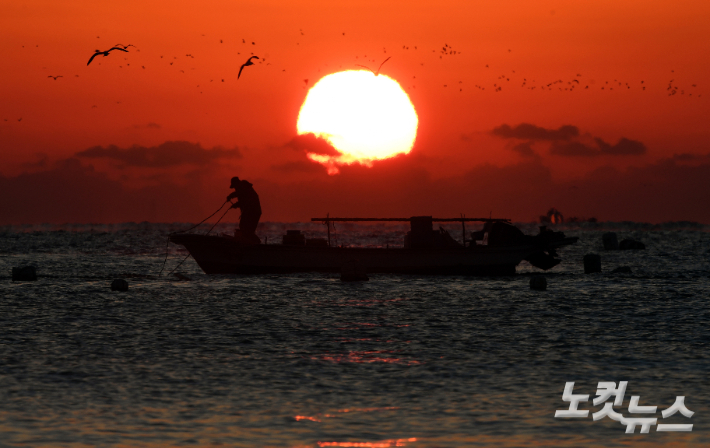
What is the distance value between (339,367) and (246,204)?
21.6 m

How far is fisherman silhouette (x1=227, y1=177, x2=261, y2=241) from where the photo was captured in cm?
3538

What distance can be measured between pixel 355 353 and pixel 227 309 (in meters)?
9.90

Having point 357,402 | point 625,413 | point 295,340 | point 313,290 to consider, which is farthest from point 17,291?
point 625,413

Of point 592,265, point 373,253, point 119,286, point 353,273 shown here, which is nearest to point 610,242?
point 592,265

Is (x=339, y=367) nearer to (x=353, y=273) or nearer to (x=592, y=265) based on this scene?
(x=353, y=273)

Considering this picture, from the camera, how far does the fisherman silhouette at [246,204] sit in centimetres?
3538

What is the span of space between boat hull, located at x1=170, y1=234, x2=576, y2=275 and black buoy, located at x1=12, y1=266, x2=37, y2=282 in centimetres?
672

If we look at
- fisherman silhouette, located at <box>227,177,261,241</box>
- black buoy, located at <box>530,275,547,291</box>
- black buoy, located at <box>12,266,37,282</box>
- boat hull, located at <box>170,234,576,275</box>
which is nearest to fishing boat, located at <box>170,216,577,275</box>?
boat hull, located at <box>170,234,576,275</box>

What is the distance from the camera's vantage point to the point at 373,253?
3866cm

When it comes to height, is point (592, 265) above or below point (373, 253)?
below

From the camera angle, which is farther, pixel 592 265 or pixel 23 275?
pixel 592 265

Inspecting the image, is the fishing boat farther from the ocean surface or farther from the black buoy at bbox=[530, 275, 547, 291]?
the ocean surface

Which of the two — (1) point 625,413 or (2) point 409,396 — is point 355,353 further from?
(1) point 625,413

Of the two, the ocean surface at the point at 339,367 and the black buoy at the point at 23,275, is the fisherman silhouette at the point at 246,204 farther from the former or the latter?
the black buoy at the point at 23,275
